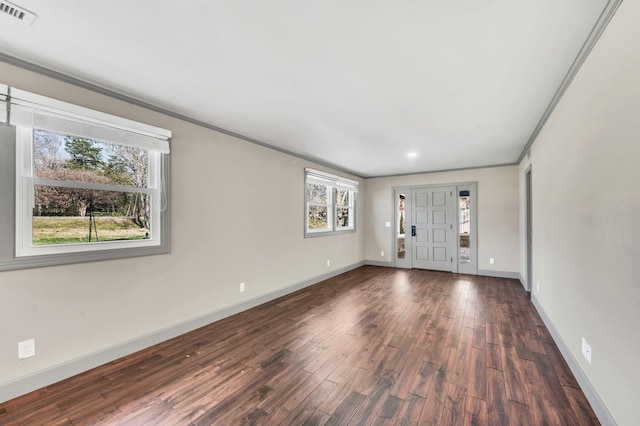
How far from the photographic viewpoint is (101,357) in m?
2.31

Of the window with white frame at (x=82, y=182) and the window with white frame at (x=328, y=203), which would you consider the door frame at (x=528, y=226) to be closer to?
the window with white frame at (x=328, y=203)

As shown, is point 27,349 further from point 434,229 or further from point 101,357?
point 434,229

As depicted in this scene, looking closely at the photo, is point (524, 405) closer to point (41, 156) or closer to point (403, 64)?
point (403, 64)

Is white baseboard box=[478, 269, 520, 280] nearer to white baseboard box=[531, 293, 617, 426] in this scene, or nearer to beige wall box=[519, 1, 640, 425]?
white baseboard box=[531, 293, 617, 426]

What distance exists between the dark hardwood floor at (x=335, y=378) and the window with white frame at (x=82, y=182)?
106cm

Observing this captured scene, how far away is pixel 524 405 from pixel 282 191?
3.67 m

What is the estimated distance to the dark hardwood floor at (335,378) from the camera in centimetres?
173

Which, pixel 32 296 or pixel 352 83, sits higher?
pixel 352 83

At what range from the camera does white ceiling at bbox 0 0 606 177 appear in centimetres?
149

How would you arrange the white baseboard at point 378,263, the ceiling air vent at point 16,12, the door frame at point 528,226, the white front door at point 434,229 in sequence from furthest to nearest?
the white baseboard at point 378,263, the white front door at point 434,229, the door frame at point 528,226, the ceiling air vent at point 16,12

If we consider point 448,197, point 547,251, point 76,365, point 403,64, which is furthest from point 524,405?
point 448,197

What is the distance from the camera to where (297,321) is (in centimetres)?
329

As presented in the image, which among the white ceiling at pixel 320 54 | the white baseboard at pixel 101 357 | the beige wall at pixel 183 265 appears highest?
the white ceiling at pixel 320 54

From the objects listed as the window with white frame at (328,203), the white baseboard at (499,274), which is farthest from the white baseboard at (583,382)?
the window with white frame at (328,203)
